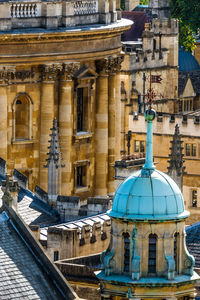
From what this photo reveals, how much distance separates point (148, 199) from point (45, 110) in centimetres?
4338

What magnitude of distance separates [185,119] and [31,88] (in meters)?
18.6

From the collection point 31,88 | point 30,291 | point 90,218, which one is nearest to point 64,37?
point 31,88

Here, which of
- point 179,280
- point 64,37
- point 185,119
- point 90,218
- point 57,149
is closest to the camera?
point 179,280

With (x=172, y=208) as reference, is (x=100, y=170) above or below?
below

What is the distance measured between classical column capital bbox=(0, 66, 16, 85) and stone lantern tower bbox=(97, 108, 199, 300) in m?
40.4

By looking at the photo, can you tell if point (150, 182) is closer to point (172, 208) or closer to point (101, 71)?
point (172, 208)

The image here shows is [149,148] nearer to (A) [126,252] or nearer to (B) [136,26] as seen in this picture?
(A) [126,252]

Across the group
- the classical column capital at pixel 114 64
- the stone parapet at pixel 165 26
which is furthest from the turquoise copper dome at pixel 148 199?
the stone parapet at pixel 165 26

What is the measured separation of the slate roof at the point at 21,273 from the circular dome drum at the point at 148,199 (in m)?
2.81

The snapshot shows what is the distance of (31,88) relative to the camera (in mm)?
95688

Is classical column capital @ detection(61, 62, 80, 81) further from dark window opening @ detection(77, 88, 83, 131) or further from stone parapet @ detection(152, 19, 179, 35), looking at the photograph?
stone parapet @ detection(152, 19, 179, 35)

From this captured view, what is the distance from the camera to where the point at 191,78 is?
14750 centimetres

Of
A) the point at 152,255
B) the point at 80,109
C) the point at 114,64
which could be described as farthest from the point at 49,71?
the point at 152,255

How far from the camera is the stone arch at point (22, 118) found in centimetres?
9562
